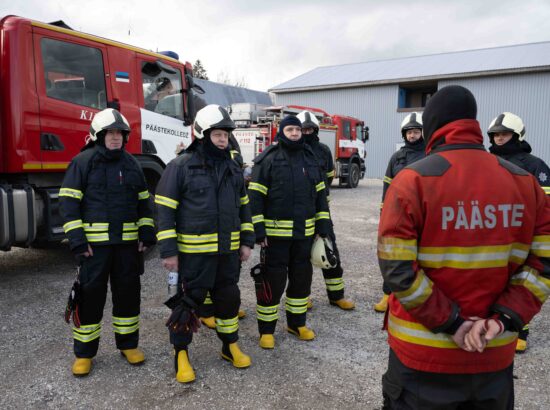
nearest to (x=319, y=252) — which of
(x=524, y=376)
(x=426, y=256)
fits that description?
(x=524, y=376)

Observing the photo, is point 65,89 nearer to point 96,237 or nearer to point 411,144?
point 96,237

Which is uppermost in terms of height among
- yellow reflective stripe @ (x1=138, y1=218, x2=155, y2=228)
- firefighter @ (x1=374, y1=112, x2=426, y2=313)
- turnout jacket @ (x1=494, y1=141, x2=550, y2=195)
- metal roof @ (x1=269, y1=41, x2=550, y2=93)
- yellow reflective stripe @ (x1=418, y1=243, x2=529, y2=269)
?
metal roof @ (x1=269, y1=41, x2=550, y2=93)

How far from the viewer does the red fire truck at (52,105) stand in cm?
459

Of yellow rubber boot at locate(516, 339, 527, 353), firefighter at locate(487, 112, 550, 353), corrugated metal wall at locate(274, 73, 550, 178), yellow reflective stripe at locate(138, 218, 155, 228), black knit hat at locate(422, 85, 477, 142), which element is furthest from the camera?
corrugated metal wall at locate(274, 73, 550, 178)

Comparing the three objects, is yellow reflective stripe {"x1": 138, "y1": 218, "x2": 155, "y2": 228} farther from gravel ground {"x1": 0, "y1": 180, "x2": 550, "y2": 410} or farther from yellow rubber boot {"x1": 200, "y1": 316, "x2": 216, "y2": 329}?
yellow rubber boot {"x1": 200, "y1": 316, "x2": 216, "y2": 329}

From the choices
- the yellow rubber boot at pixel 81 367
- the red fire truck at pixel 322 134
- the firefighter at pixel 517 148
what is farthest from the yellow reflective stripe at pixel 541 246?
the red fire truck at pixel 322 134

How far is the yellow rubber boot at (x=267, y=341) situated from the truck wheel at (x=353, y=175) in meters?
13.6

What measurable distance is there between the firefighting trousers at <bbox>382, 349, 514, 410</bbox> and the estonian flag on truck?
493cm

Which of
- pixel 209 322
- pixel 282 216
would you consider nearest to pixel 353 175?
pixel 209 322

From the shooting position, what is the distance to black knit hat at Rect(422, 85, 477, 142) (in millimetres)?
1612

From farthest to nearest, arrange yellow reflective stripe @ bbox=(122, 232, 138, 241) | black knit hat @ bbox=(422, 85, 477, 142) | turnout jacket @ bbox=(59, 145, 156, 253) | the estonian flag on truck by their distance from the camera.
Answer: the estonian flag on truck, yellow reflective stripe @ bbox=(122, 232, 138, 241), turnout jacket @ bbox=(59, 145, 156, 253), black knit hat @ bbox=(422, 85, 477, 142)

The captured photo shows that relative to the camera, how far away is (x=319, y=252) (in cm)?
370

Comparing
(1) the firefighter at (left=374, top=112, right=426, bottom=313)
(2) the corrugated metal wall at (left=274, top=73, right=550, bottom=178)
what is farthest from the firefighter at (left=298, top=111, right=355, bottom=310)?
(2) the corrugated metal wall at (left=274, top=73, right=550, bottom=178)

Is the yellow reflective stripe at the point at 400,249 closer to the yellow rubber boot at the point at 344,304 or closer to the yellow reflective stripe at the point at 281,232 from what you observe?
the yellow reflective stripe at the point at 281,232
